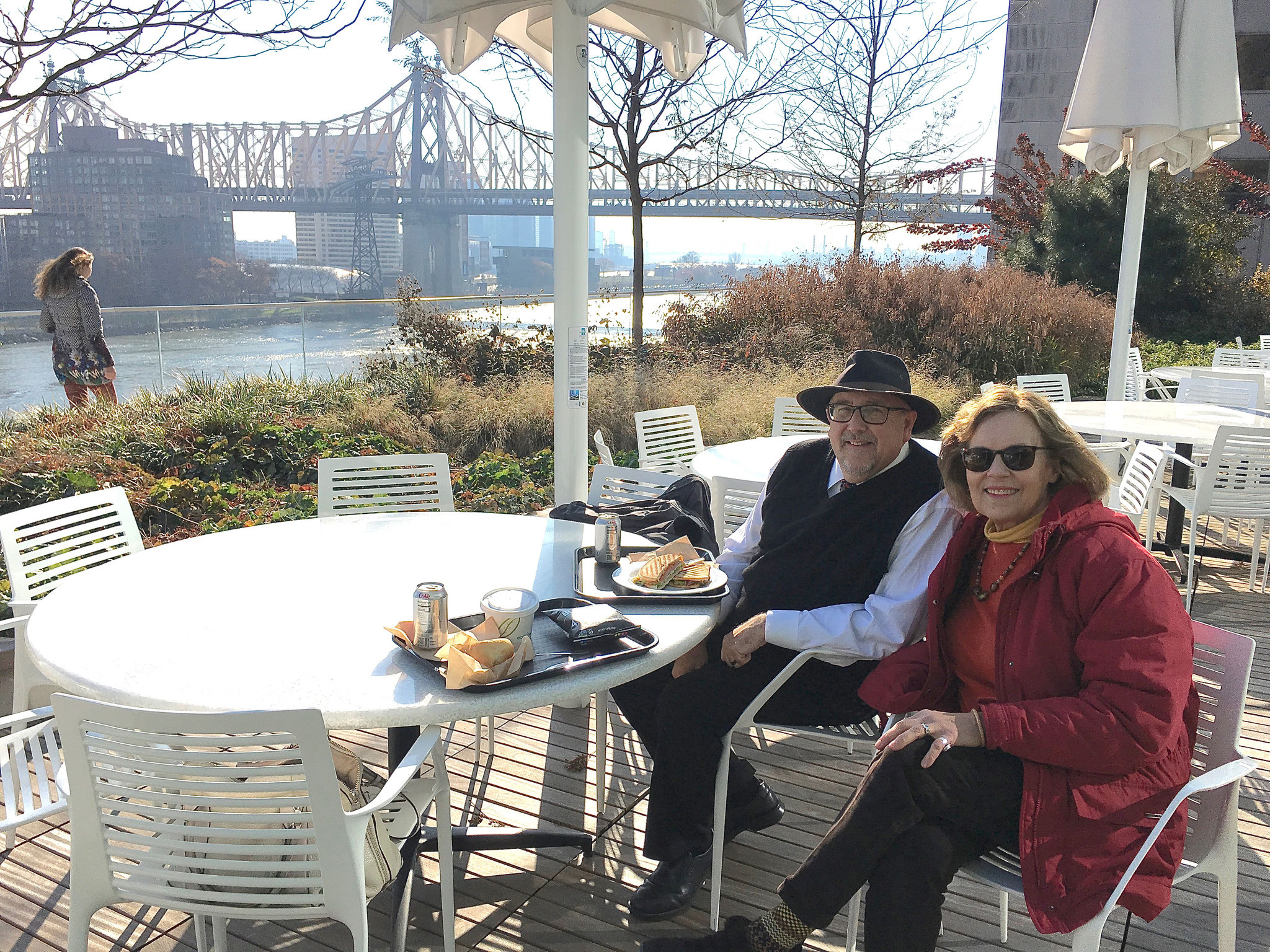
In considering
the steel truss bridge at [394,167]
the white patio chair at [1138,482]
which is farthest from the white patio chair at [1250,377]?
the steel truss bridge at [394,167]

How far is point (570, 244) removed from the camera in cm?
291

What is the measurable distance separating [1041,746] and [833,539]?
0.78 metres

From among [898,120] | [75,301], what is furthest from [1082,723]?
[898,120]

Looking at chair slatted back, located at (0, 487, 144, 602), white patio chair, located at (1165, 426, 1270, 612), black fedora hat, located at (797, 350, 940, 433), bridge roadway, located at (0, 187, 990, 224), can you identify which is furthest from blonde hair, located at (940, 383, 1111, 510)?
bridge roadway, located at (0, 187, 990, 224)

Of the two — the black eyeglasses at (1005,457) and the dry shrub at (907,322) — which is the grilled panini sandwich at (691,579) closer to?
the black eyeglasses at (1005,457)

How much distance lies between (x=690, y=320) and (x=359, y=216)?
47.3 ft

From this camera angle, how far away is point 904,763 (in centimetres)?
160

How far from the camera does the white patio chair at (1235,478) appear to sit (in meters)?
3.71

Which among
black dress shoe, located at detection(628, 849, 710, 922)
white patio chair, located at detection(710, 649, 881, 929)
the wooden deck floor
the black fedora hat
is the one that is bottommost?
the wooden deck floor

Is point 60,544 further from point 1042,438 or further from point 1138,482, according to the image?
point 1138,482

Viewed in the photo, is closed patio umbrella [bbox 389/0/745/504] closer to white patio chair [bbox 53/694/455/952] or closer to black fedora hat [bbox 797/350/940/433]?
black fedora hat [bbox 797/350/940/433]

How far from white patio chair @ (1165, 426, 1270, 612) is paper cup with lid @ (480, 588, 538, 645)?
10.2 ft

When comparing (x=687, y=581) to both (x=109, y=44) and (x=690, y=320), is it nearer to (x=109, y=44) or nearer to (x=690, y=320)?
(x=109, y=44)

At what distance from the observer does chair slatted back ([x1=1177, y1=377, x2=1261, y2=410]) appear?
5.58 m
